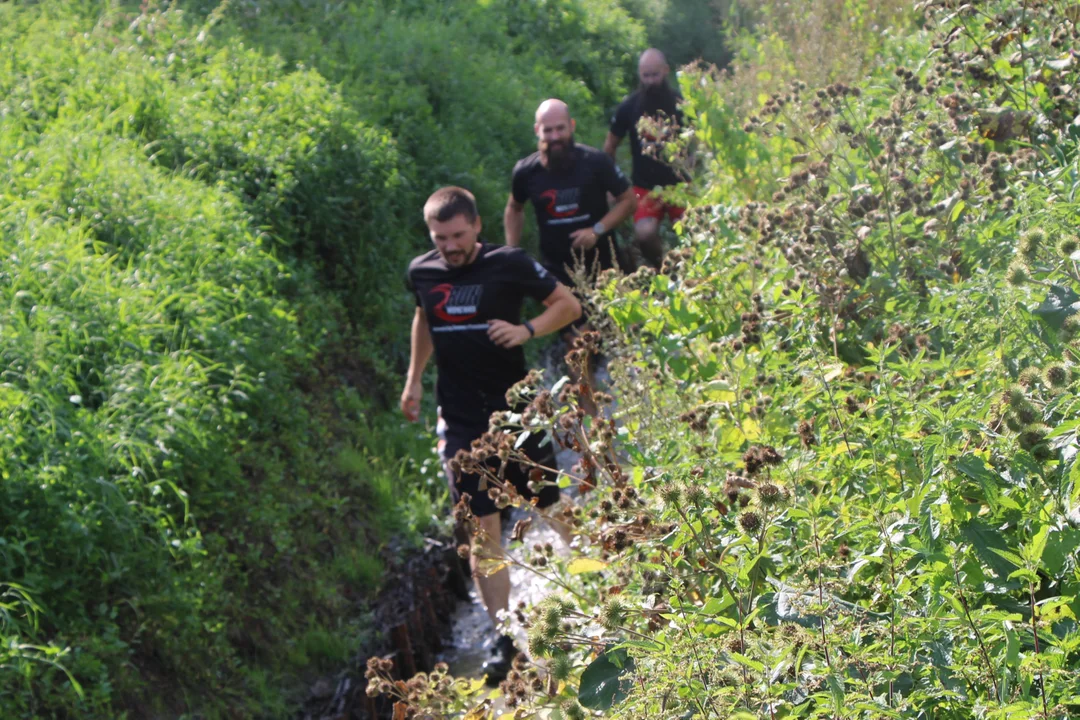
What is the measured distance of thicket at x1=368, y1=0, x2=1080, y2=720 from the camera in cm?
207

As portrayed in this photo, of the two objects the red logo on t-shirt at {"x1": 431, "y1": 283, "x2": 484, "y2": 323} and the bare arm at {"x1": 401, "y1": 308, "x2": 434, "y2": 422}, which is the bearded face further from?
the red logo on t-shirt at {"x1": 431, "y1": 283, "x2": 484, "y2": 323}

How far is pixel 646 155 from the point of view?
933cm

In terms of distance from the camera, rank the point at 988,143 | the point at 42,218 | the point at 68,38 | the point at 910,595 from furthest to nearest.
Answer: the point at 68,38 → the point at 42,218 → the point at 988,143 → the point at 910,595

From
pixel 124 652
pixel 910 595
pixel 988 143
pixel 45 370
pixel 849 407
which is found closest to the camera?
pixel 910 595

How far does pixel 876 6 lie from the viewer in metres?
9.03

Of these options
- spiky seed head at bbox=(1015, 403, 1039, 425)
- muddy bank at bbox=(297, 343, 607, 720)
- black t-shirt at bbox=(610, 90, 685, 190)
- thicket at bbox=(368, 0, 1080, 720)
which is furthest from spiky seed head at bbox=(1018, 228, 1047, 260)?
black t-shirt at bbox=(610, 90, 685, 190)

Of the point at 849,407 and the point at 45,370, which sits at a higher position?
the point at 849,407

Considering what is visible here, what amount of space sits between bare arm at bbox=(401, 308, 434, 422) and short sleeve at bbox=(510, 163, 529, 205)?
2.23m

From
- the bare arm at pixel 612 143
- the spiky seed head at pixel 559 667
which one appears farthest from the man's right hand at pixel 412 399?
the bare arm at pixel 612 143

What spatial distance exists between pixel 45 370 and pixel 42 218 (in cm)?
175

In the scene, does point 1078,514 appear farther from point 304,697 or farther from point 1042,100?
point 304,697

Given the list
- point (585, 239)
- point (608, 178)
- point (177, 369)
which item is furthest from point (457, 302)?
point (608, 178)

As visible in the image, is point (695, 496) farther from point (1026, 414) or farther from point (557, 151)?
point (557, 151)

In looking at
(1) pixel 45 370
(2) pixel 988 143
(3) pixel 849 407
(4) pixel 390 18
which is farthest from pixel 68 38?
(3) pixel 849 407
